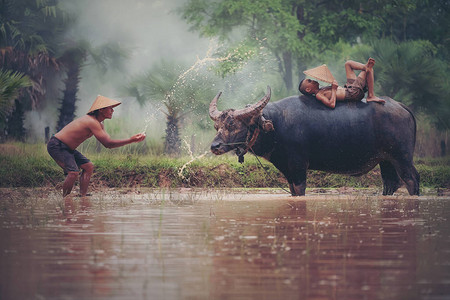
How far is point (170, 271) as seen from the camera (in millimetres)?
5129

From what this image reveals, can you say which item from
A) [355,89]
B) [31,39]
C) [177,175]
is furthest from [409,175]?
[31,39]

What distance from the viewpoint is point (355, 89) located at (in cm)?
1174

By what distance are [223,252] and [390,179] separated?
710 cm

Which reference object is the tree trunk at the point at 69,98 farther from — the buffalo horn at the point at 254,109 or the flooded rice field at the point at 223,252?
the flooded rice field at the point at 223,252

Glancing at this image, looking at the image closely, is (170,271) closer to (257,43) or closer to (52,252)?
(52,252)

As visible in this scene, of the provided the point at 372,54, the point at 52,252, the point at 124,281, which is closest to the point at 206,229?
the point at 52,252

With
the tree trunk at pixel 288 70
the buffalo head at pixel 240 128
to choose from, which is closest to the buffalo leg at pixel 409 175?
the buffalo head at pixel 240 128

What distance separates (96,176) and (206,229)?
7320mm

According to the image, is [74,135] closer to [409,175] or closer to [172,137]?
[409,175]

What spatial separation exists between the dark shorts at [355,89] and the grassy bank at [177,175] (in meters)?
2.95

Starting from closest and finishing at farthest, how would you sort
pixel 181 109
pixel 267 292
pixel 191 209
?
1. pixel 267 292
2. pixel 191 209
3. pixel 181 109

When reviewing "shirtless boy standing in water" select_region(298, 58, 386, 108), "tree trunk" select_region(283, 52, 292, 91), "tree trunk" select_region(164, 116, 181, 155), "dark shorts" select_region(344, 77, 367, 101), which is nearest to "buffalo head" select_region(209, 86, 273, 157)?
"shirtless boy standing in water" select_region(298, 58, 386, 108)

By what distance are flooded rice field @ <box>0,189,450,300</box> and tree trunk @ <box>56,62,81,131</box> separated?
Result: 1688cm

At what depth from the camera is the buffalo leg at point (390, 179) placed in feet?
40.8
